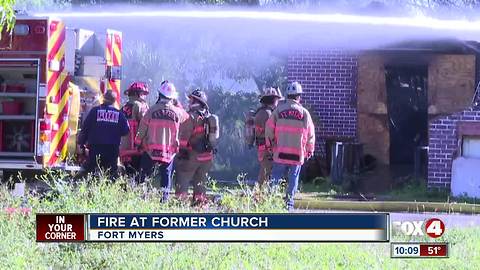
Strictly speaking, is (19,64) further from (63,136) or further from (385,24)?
(385,24)

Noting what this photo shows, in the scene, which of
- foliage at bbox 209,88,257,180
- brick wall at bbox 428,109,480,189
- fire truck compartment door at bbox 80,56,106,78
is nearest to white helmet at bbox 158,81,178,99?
fire truck compartment door at bbox 80,56,106,78

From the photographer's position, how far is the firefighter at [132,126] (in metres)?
9.61

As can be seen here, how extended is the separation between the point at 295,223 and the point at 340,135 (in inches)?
335

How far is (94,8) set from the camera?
17.2 m

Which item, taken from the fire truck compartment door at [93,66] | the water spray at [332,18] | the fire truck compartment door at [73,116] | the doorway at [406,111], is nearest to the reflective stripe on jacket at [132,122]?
the fire truck compartment door at [73,116]

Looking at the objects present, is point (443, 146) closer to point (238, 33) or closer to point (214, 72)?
point (238, 33)

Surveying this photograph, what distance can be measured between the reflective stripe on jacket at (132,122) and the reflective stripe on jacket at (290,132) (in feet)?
4.81

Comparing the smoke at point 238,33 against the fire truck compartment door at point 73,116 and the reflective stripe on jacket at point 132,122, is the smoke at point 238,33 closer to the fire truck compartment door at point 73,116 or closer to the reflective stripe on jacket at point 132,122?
the fire truck compartment door at point 73,116

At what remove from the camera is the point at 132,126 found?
9.72 metres

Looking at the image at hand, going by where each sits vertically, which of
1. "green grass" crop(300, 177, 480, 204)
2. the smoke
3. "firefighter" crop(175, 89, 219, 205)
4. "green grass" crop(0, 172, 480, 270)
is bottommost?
"green grass" crop(300, 177, 480, 204)

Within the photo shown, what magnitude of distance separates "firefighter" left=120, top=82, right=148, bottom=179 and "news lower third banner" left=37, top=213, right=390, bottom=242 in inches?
155

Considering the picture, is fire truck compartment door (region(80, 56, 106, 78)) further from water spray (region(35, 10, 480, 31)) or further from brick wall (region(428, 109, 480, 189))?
brick wall (region(428, 109, 480, 189))

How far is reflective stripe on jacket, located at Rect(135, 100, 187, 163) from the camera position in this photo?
900 centimetres

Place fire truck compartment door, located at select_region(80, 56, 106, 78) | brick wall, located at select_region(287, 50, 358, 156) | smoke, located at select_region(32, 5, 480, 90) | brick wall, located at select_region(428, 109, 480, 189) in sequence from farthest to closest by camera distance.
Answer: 1. brick wall, located at select_region(287, 50, 358, 156)
2. smoke, located at select_region(32, 5, 480, 90)
3. brick wall, located at select_region(428, 109, 480, 189)
4. fire truck compartment door, located at select_region(80, 56, 106, 78)
